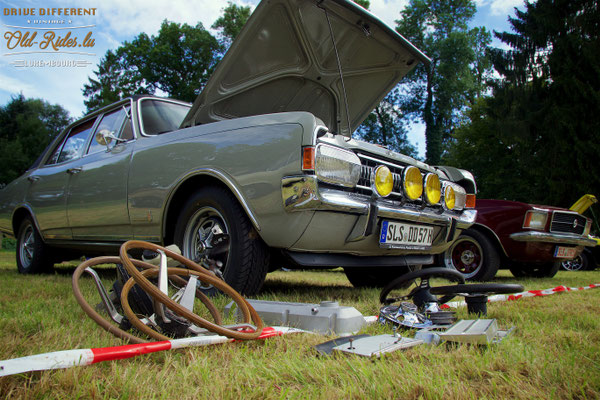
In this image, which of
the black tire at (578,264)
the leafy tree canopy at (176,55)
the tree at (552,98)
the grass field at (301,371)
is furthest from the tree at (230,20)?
the grass field at (301,371)

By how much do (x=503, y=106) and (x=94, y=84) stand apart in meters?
34.5

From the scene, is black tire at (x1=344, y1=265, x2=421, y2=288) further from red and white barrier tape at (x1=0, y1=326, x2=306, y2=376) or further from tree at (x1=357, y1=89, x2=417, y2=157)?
tree at (x1=357, y1=89, x2=417, y2=157)

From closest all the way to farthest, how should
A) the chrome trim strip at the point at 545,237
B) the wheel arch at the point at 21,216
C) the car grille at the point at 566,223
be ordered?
the wheel arch at the point at 21,216, the chrome trim strip at the point at 545,237, the car grille at the point at 566,223

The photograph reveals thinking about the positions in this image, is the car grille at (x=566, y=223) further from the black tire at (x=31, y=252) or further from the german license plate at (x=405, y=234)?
the black tire at (x=31, y=252)

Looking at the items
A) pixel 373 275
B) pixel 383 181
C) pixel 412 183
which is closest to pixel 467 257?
pixel 373 275

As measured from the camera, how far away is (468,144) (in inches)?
947

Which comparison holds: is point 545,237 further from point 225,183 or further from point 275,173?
point 225,183

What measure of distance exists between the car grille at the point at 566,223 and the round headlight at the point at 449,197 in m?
2.71

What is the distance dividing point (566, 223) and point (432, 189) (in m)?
3.35

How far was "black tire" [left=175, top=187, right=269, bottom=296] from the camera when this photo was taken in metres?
2.46

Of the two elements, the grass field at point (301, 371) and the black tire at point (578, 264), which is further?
the black tire at point (578, 264)

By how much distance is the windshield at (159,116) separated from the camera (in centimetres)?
358

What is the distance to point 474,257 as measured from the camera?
5223 millimetres

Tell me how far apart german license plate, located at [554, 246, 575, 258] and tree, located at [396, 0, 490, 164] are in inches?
811
